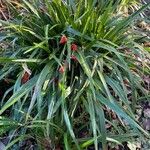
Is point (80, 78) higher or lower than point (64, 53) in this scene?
lower

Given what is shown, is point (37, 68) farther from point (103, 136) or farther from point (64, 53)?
point (103, 136)

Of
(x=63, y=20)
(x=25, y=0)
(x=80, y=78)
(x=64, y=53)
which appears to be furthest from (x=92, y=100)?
(x=25, y=0)

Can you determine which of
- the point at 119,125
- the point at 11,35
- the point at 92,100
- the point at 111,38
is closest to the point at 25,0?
the point at 11,35

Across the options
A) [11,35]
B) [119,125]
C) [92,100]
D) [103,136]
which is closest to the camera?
[103,136]

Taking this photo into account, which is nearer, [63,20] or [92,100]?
[92,100]

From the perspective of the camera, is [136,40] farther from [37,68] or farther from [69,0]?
Result: [37,68]

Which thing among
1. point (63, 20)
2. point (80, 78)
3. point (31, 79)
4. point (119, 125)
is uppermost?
point (63, 20)

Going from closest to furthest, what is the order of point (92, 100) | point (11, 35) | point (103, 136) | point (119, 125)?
point (103, 136) → point (92, 100) → point (119, 125) → point (11, 35)
